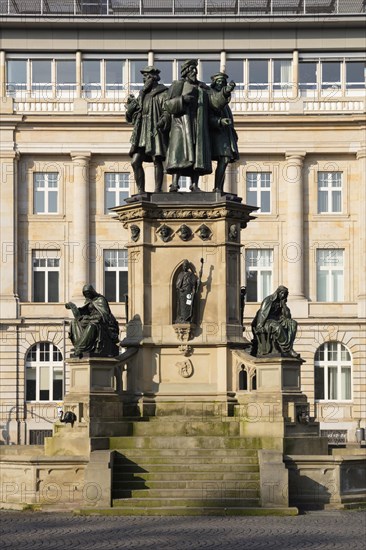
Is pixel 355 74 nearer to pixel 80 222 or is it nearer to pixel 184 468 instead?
pixel 80 222

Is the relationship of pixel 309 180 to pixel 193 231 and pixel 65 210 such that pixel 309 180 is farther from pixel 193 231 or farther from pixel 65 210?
pixel 193 231

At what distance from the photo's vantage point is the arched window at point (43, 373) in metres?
78.8

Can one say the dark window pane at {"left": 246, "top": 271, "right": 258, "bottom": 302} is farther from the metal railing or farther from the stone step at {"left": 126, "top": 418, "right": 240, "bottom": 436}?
the stone step at {"left": 126, "top": 418, "right": 240, "bottom": 436}

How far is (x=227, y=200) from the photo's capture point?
103ft

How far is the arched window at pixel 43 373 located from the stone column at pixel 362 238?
49.2 ft

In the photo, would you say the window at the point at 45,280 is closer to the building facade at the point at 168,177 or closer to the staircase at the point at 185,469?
the building facade at the point at 168,177

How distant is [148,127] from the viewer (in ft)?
106

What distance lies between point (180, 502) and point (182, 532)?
9.03 feet

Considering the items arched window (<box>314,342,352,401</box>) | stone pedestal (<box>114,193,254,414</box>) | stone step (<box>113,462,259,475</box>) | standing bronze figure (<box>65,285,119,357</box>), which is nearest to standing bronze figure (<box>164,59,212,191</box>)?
stone pedestal (<box>114,193,254,414</box>)

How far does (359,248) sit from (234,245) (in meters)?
49.3

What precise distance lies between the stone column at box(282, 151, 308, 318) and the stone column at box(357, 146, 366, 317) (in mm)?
2728

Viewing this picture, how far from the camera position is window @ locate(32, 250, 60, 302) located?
8012 cm

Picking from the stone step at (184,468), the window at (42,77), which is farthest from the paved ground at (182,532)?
the window at (42,77)

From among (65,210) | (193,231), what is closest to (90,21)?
(65,210)
